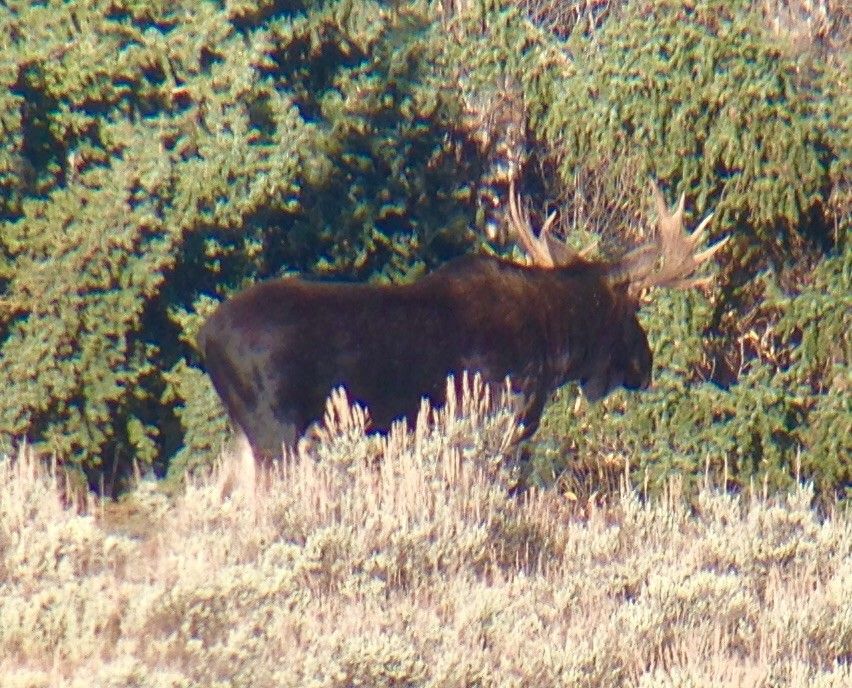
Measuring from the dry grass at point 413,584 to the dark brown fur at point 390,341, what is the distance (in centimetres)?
26

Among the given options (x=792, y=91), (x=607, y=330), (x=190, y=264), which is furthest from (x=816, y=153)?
(x=190, y=264)

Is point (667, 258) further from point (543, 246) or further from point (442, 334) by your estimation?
point (442, 334)

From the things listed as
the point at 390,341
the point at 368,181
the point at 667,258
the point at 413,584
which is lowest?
the point at 413,584

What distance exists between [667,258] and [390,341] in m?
2.08

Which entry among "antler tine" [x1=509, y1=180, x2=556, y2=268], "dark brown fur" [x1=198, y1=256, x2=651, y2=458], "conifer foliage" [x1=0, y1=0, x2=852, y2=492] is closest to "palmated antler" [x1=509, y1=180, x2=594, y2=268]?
"antler tine" [x1=509, y1=180, x2=556, y2=268]

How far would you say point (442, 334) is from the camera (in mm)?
9977

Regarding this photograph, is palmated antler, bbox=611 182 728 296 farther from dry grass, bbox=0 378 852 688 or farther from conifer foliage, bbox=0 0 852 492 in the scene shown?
dry grass, bbox=0 378 852 688

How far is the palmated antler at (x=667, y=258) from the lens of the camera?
11.0 metres

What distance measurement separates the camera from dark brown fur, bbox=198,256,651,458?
948cm

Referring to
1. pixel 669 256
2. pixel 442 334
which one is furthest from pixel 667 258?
pixel 442 334

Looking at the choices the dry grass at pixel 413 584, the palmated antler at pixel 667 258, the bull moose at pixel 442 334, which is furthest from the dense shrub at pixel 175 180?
the dry grass at pixel 413 584

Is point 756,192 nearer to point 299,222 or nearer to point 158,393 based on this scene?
point 299,222

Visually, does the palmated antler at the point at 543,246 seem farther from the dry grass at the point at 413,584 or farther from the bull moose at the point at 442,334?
the dry grass at the point at 413,584

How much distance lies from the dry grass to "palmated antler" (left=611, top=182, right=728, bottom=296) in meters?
1.87
